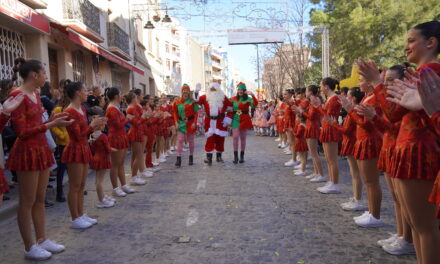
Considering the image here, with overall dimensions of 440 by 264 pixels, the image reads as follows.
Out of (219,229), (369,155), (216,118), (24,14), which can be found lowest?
(219,229)

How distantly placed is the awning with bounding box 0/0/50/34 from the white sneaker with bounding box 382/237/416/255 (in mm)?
8686

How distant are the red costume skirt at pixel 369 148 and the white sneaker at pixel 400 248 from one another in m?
0.98

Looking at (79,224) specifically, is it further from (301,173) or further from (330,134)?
(301,173)

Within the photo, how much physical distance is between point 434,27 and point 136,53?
21.2 meters

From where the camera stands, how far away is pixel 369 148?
166 inches

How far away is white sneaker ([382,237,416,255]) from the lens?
3576 mm

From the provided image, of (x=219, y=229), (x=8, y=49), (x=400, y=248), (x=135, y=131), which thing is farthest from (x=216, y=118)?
(x=400, y=248)

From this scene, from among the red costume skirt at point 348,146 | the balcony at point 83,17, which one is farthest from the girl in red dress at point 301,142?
the balcony at point 83,17

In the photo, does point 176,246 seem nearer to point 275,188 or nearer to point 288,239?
point 288,239

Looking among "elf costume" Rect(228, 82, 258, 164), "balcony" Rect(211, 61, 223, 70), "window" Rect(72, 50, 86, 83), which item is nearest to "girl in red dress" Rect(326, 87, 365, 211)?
"elf costume" Rect(228, 82, 258, 164)

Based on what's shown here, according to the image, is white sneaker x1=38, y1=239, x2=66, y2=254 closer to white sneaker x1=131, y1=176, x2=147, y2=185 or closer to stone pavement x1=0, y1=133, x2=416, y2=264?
stone pavement x1=0, y1=133, x2=416, y2=264

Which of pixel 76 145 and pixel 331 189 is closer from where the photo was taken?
pixel 76 145

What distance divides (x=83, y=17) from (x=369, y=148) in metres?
12.5

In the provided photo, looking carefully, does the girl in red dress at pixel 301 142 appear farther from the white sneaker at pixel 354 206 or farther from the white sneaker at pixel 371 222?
the white sneaker at pixel 371 222
